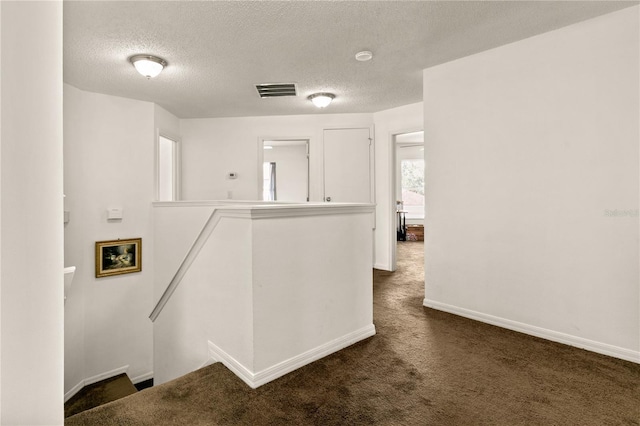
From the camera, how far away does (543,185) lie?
248 centimetres

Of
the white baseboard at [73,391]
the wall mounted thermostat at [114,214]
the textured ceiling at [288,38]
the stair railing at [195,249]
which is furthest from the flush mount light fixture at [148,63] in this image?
the white baseboard at [73,391]

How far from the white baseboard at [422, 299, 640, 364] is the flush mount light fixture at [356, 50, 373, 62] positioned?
237cm

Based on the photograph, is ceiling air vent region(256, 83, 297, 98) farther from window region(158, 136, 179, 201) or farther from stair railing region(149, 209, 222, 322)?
stair railing region(149, 209, 222, 322)

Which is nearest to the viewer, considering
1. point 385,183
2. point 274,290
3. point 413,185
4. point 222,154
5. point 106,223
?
point 274,290

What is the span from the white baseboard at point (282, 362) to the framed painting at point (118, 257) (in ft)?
8.80

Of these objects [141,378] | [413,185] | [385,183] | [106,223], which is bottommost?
[141,378]

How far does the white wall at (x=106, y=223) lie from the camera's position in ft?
12.4

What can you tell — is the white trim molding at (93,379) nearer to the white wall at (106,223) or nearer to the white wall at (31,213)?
the white wall at (106,223)

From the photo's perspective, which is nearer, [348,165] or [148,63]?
[148,63]

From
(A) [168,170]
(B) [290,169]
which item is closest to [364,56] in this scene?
(A) [168,170]

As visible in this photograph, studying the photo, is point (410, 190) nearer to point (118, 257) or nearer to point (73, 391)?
point (118, 257)

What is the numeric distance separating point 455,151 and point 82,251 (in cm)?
433

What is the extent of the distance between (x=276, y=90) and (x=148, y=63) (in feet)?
4.74

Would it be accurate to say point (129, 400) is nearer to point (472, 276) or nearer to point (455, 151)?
point (472, 276)
